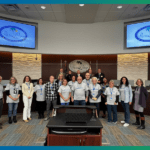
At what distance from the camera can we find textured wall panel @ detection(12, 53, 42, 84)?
706 centimetres

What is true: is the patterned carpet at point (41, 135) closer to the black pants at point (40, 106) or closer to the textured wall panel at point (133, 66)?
the black pants at point (40, 106)

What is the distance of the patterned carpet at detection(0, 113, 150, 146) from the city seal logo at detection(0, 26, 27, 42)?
350 centimetres

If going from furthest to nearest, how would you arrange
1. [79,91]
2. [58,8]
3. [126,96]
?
[58,8] < [79,91] < [126,96]

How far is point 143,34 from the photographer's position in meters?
5.80

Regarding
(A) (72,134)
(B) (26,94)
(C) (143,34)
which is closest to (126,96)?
(A) (72,134)

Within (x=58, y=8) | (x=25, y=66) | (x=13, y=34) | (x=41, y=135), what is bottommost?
(x=41, y=135)

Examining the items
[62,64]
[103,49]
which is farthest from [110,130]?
[62,64]

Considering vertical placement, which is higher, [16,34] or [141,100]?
[16,34]

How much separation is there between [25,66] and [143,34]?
19.5 ft

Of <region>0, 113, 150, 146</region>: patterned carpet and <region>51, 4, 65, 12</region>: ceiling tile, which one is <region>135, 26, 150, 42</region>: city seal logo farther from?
<region>0, 113, 150, 146</region>: patterned carpet

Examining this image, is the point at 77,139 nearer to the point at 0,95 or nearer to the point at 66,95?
the point at 66,95

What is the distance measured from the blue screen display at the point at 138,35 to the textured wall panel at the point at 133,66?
1208 millimetres

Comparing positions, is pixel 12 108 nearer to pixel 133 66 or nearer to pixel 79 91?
pixel 79 91

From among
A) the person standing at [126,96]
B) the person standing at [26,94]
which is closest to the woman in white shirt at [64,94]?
the person standing at [26,94]
